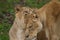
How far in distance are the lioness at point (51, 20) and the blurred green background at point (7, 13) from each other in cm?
211

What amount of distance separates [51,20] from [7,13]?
3.68 meters

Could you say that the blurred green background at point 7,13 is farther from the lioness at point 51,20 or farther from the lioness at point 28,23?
the lioness at point 28,23

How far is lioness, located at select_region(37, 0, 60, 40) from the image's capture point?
4340 millimetres

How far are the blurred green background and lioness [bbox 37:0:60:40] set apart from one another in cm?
211

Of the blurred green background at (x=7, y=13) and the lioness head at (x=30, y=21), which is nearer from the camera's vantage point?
the lioness head at (x=30, y=21)

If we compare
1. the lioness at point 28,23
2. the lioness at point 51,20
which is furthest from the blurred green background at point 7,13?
the lioness at point 28,23

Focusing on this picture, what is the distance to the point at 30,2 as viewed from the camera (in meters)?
8.63

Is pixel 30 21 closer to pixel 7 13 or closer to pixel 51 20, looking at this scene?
pixel 51 20

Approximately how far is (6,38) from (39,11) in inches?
88.9

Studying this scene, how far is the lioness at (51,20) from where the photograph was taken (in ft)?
14.2

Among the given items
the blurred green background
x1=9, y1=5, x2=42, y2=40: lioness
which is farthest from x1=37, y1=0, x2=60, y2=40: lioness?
the blurred green background

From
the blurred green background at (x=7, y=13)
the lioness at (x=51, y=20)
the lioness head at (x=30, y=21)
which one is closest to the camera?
the lioness head at (x=30, y=21)

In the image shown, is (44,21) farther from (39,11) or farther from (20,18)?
(20,18)

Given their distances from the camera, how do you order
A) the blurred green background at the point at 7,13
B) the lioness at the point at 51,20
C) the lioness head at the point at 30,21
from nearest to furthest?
1. the lioness head at the point at 30,21
2. the lioness at the point at 51,20
3. the blurred green background at the point at 7,13
